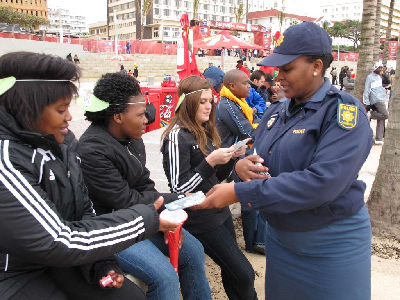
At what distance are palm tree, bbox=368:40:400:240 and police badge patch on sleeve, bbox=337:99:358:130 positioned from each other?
2.96 meters

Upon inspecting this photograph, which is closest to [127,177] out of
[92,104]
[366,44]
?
[92,104]

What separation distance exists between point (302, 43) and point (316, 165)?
0.61 meters

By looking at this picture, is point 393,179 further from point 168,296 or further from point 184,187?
point 168,296

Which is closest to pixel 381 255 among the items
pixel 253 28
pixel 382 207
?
pixel 382 207

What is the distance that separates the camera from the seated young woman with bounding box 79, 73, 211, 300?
2.23m

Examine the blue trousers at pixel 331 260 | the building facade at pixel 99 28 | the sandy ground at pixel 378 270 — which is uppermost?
the building facade at pixel 99 28

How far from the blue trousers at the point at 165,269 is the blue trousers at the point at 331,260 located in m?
0.71

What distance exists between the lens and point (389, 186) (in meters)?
4.29

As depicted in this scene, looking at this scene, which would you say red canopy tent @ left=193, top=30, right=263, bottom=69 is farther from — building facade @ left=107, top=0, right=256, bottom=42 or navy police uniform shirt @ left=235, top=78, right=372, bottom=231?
building facade @ left=107, top=0, right=256, bottom=42

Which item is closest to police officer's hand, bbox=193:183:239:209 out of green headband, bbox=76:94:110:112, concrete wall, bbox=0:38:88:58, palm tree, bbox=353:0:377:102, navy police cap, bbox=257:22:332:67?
navy police cap, bbox=257:22:332:67

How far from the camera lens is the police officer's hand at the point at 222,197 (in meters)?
1.87

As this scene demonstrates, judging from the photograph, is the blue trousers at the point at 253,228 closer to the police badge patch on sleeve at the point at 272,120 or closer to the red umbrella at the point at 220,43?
the police badge patch on sleeve at the point at 272,120

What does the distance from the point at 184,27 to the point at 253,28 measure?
35.7 meters

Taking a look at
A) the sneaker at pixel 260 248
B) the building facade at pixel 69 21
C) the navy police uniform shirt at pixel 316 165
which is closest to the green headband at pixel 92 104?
the navy police uniform shirt at pixel 316 165
